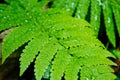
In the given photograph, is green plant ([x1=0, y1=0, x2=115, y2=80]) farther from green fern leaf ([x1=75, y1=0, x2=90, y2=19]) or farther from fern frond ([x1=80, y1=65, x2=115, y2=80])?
green fern leaf ([x1=75, y1=0, x2=90, y2=19])

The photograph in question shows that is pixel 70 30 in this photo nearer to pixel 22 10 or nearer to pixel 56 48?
pixel 56 48

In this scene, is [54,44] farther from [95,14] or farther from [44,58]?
[95,14]

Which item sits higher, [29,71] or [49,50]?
[49,50]

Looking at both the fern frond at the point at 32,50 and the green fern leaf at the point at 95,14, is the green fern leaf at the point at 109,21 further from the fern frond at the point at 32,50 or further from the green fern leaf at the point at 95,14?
the fern frond at the point at 32,50

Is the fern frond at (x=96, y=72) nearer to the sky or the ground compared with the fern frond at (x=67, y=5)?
nearer to the ground

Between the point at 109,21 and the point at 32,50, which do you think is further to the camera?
the point at 109,21

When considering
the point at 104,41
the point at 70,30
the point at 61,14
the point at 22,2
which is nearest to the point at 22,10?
the point at 22,2

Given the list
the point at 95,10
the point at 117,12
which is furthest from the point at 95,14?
the point at 117,12

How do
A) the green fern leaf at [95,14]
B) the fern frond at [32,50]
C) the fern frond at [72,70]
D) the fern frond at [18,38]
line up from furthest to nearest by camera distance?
the green fern leaf at [95,14]
the fern frond at [18,38]
the fern frond at [32,50]
the fern frond at [72,70]

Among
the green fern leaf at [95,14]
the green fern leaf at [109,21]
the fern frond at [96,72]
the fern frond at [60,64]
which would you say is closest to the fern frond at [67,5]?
the green fern leaf at [95,14]
